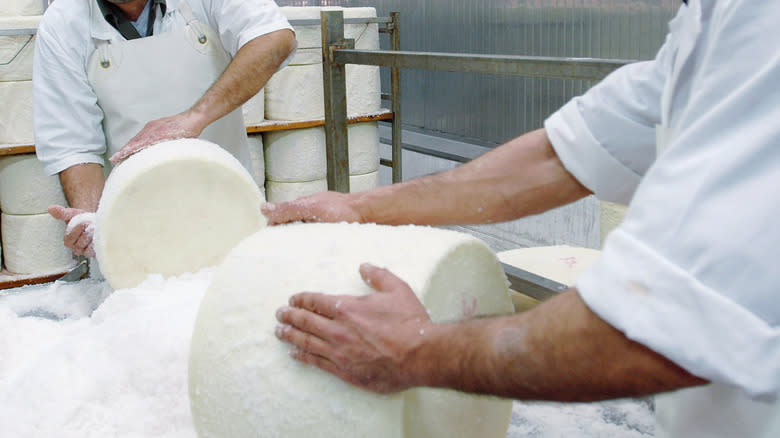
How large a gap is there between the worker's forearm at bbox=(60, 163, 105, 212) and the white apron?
144mm

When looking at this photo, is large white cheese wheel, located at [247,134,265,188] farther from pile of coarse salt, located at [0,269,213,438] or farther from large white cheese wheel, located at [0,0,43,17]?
pile of coarse salt, located at [0,269,213,438]

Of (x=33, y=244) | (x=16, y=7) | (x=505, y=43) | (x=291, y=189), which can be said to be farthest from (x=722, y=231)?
(x=505, y=43)

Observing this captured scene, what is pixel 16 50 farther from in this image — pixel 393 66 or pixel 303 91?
pixel 393 66

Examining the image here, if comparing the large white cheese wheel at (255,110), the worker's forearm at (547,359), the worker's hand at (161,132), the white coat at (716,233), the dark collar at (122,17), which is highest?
the dark collar at (122,17)

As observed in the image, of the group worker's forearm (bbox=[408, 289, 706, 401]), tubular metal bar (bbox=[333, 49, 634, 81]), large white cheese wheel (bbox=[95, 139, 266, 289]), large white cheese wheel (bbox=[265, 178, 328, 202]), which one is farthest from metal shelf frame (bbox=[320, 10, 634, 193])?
worker's forearm (bbox=[408, 289, 706, 401])

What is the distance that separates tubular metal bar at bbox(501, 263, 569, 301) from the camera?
1.76 meters

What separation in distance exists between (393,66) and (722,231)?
1.70 meters

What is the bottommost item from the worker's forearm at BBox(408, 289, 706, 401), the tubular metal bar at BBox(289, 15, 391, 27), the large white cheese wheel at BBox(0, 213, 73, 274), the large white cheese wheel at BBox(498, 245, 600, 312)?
the large white cheese wheel at BBox(0, 213, 73, 274)

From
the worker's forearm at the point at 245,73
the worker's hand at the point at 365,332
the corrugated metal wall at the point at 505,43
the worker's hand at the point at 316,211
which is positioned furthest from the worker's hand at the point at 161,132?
the corrugated metal wall at the point at 505,43

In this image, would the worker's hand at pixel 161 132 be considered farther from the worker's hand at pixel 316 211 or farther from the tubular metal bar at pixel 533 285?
the tubular metal bar at pixel 533 285

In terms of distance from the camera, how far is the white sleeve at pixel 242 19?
2146 millimetres

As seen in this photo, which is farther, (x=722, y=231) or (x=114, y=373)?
(x=114, y=373)

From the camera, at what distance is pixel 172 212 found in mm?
1526

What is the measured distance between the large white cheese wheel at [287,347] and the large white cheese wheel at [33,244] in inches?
91.5
